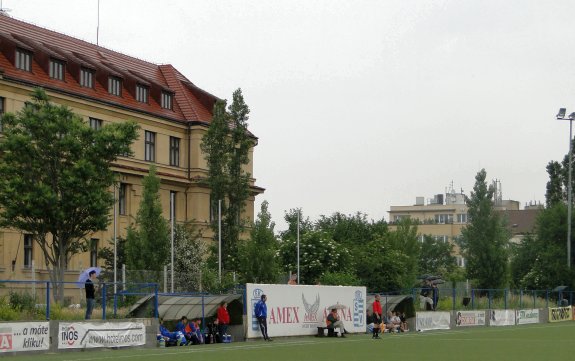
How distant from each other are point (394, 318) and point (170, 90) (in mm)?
32366

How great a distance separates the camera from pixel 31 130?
2020 inches

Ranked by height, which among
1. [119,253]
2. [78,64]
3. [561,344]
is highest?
[78,64]

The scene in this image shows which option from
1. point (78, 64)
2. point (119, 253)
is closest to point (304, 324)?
point (119, 253)

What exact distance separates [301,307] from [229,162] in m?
25.4

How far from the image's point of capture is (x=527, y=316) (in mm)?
74188

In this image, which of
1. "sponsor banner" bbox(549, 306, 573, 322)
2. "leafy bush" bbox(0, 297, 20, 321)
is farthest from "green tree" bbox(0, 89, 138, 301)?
"sponsor banner" bbox(549, 306, 573, 322)

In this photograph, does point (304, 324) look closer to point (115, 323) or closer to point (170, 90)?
point (115, 323)

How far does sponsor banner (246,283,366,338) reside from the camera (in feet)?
143

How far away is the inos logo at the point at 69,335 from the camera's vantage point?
34938 millimetres

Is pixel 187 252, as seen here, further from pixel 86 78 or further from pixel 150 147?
pixel 86 78

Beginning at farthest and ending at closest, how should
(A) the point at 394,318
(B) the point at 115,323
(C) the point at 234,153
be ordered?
1. (C) the point at 234,153
2. (A) the point at 394,318
3. (B) the point at 115,323

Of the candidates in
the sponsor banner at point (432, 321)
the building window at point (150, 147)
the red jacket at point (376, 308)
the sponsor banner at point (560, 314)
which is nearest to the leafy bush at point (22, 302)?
the red jacket at point (376, 308)

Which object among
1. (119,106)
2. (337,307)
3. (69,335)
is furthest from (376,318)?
(119,106)

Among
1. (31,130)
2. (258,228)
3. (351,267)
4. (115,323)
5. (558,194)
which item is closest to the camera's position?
(115,323)
